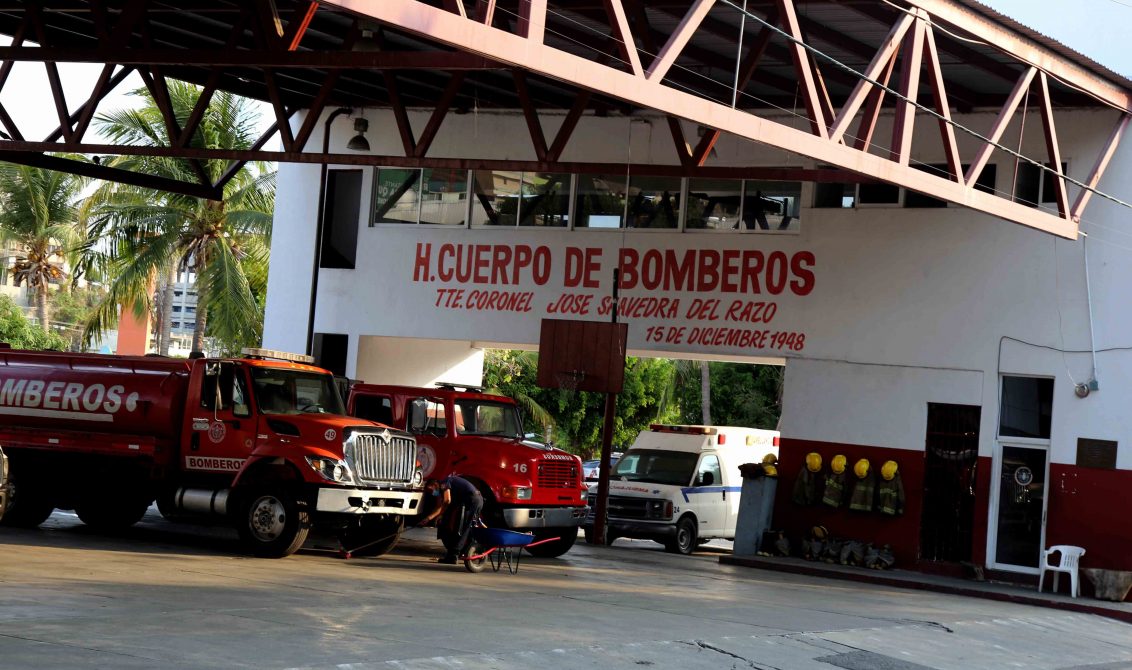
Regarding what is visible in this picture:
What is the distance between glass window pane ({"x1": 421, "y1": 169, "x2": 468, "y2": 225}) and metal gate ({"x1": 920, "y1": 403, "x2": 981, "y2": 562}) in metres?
9.88

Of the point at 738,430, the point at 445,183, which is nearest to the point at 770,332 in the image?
the point at 738,430

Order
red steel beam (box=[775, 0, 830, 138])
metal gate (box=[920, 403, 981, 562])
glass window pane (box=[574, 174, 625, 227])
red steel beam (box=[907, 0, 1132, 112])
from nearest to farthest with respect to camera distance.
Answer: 1. red steel beam (box=[775, 0, 830, 138])
2. red steel beam (box=[907, 0, 1132, 112])
3. metal gate (box=[920, 403, 981, 562])
4. glass window pane (box=[574, 174, 625, 227])

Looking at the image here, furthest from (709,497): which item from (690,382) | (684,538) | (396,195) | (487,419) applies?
(690,382)

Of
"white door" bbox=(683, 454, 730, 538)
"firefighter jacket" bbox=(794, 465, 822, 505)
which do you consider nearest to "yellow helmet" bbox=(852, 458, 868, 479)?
"firefighter jacket" bbox=(794, 465, 822, 505)

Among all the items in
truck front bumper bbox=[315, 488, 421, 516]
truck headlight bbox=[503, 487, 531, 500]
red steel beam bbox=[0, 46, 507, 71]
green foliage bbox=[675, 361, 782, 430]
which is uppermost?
red steel beam bbox=[0, 46, 507, 71]

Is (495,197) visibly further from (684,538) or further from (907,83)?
(907,83)

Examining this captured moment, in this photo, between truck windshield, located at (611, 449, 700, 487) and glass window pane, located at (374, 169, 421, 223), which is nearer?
truck windshield, located at (611, 449, 700, 487)

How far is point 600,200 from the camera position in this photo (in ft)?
83.1

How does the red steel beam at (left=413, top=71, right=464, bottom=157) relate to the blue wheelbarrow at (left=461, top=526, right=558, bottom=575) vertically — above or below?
above

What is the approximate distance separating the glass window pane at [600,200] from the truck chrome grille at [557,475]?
6639 millimetres

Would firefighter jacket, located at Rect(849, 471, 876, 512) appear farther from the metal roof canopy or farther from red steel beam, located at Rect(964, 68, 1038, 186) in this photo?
red steel beam, located at Rect(964, 68, 1038, 186)

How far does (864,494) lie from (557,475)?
5.78 m

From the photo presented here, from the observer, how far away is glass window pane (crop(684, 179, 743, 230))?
2427 cm

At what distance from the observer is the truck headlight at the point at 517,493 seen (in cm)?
1880
